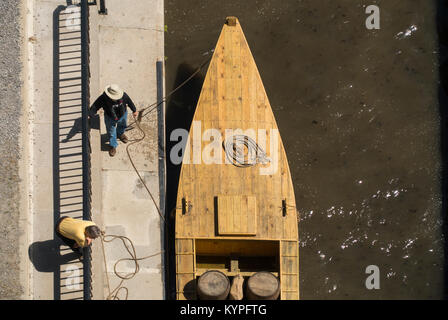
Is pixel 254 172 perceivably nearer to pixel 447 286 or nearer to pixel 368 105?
pixel 368 105

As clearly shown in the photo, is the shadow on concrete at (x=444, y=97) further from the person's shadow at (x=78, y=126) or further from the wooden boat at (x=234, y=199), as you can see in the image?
the person's shadow at (x=78, y=126)

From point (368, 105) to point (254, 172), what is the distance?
3633mm

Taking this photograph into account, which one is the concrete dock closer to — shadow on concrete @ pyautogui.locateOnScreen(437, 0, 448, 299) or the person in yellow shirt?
the person in yellow shirt

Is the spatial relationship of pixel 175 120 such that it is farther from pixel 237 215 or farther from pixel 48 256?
pixel 48 256

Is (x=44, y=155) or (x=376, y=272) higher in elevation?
Result: (x=44, y=155)

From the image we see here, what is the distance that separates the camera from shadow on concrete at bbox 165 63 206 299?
13.2 metres

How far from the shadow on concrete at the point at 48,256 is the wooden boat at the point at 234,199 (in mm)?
2539

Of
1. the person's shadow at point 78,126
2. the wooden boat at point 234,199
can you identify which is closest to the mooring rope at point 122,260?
the wooden boat at point 234,199

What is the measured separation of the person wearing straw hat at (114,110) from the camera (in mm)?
11844

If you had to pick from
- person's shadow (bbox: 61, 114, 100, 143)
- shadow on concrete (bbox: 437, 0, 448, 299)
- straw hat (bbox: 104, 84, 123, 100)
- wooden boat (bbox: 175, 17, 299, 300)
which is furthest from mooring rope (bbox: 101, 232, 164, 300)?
shadow on concrete (bbox: 437, 0, 448, 299)

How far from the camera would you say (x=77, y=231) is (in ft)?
38.3

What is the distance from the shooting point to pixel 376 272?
531 inches

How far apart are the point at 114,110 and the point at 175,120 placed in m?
2.03

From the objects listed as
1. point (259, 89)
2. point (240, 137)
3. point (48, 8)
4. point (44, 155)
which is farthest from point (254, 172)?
point (48, 8)
